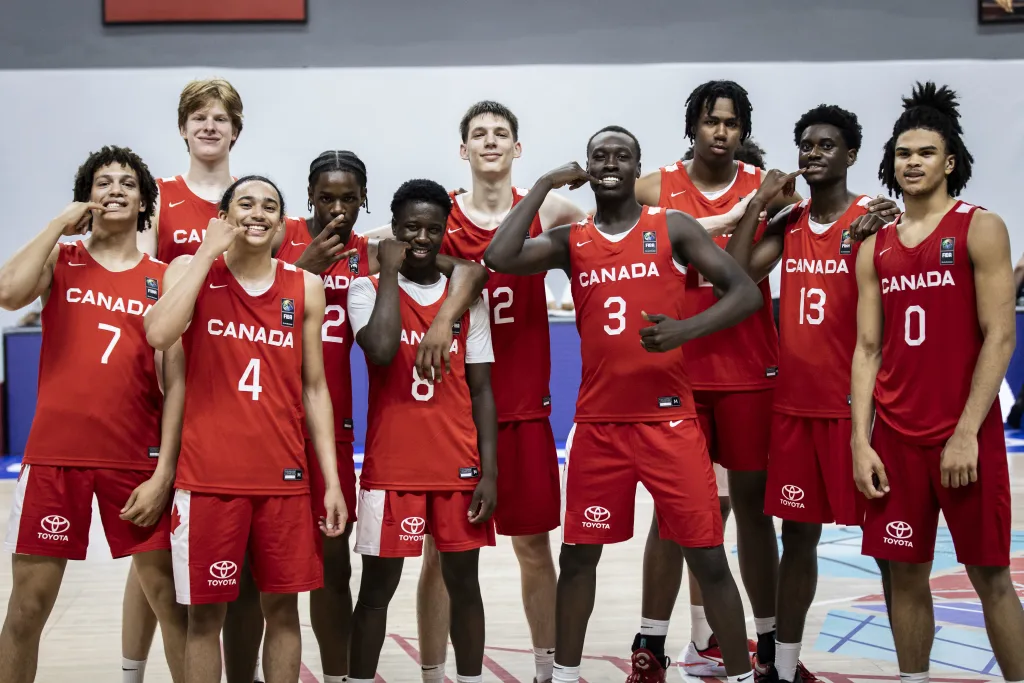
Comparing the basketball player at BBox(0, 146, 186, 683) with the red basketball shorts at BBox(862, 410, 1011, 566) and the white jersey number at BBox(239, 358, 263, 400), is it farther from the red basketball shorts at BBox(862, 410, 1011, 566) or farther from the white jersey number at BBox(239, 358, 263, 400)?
the red basketball shorts at BBox(862, 410, 1011, 566)

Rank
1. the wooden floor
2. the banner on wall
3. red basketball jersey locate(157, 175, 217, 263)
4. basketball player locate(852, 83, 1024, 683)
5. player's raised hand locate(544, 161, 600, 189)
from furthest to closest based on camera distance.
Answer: the banner on wall → the wooden floor → red basketball jersey locate(157, 175, 217, 263) → player's raised hand locate(544, 161, 600, 189) → basketball player locate(852, 83, 1024, 683)

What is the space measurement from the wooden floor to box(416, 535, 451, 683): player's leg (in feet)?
1.10

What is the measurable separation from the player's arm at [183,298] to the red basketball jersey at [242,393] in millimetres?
90

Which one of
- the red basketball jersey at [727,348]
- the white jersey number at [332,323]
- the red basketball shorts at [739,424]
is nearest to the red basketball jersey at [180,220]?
the white jersey number at [332,323]

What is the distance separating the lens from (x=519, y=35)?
33.0ft

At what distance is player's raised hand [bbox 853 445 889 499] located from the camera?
10.3 feet

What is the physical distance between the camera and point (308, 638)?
443cm

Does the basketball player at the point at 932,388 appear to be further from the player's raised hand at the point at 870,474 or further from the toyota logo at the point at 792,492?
the toyota logo at the point at 792,492

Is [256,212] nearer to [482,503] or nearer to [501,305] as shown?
[501,305]

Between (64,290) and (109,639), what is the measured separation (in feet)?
6.28

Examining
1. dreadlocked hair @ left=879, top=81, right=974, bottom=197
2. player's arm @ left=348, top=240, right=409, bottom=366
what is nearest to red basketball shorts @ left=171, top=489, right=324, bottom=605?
player's arm @ left=348, top=240, right=409, bottom=366

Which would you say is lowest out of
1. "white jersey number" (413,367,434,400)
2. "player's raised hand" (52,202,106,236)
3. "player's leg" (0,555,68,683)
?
"player's leg" (0,555,68,683)

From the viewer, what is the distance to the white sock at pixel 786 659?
3.56 m

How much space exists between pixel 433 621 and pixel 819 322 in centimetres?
160
